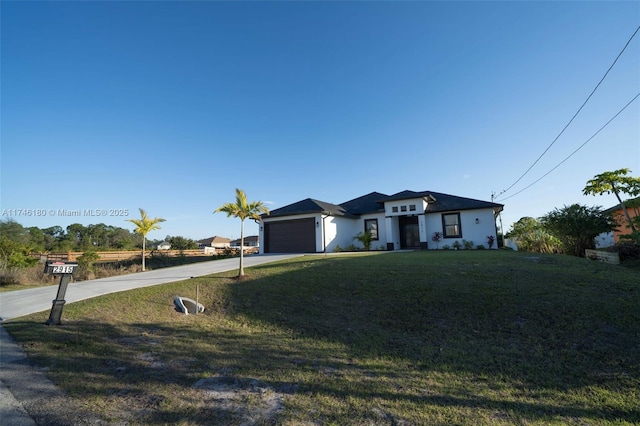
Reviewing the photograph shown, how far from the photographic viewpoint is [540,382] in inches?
124

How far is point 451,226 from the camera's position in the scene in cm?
Answer: 1866

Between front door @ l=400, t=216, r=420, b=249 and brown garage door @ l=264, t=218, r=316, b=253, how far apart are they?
6.61m

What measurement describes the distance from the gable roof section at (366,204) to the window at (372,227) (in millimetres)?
763

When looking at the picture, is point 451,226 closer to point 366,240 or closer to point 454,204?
point 454,204

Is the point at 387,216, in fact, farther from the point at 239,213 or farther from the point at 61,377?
the point at 61,377

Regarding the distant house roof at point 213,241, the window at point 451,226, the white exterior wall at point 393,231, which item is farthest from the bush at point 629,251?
the distant house roof at point 213,241

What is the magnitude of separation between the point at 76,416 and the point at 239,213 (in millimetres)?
7116

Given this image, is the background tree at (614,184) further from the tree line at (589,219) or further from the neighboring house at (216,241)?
the neighboring house at (216,241)

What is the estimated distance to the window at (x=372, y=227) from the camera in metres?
20.9

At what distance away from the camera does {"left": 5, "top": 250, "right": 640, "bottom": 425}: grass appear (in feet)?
8.88

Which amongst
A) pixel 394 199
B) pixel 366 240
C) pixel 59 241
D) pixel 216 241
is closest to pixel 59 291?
pixel 366 240

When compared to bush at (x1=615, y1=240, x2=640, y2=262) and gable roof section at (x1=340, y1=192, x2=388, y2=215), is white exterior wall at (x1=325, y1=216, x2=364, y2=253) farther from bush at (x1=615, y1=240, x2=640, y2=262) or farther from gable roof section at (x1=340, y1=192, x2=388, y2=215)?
bush at (x1=615, y1=240, x2=640, y2=262)

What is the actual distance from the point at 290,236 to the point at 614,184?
17803mm

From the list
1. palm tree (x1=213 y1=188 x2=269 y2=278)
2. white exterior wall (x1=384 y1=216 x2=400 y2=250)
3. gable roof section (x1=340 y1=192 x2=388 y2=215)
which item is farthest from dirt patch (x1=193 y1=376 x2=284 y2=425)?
gable roof section (x1=340 y1=192 x2=388 y2=215)
